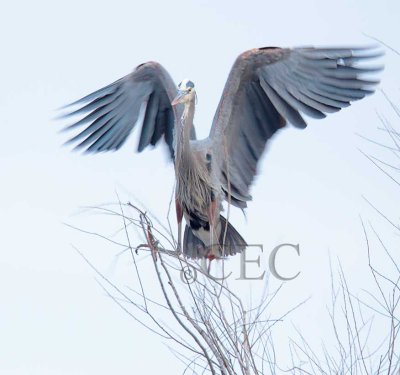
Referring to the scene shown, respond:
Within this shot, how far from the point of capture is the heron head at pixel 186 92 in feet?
26.6

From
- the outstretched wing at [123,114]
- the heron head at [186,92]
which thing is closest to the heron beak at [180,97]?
the heron head at [186,92]

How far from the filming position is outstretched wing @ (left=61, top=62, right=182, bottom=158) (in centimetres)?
943

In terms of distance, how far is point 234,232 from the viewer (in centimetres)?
858

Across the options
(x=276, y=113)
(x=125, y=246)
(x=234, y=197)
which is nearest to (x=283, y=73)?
(x=276, y=113)

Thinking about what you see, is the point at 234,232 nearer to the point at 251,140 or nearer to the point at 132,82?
the point at 251,140

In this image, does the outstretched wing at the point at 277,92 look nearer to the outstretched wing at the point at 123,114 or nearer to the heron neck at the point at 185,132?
the heron neck at the point at 185,132

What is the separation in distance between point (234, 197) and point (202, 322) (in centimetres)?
383

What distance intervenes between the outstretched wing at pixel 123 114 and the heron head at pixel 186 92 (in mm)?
1179

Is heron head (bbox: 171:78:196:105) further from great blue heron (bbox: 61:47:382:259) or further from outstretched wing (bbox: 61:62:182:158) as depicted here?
outstretched wing (bbox: 61:62:182:158)

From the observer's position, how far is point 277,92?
862 cm

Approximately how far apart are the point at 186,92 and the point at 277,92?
0.88 metres

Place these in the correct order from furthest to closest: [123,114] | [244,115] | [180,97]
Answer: [123,114], [244,115], [180,97]

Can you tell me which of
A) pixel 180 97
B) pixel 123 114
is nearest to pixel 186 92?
pixel 180 97

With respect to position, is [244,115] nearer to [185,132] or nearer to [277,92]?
[277,92]
